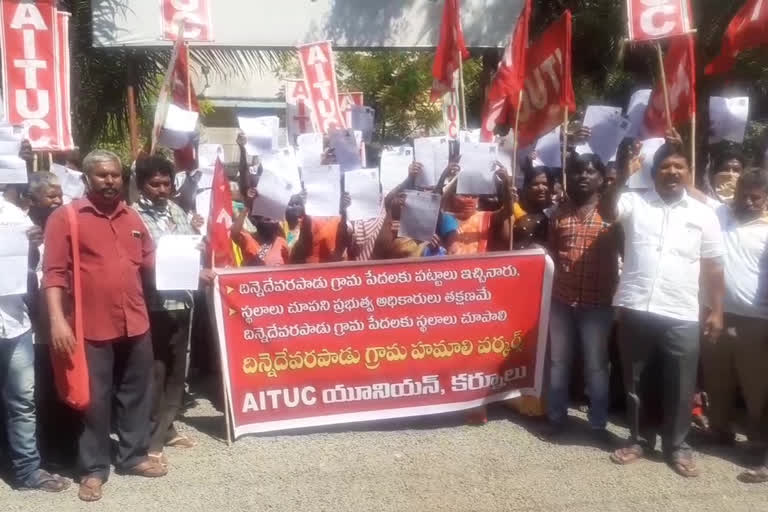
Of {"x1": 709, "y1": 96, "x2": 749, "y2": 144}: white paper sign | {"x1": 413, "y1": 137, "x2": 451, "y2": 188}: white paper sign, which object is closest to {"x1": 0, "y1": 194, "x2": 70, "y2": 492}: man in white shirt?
{"x1": 413, "y1": 137, "x2": 451, "y2": 188}: white paper sign

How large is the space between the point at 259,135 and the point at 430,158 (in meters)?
1.17

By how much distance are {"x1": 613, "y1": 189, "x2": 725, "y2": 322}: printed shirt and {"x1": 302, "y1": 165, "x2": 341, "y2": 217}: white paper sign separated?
1.75 m

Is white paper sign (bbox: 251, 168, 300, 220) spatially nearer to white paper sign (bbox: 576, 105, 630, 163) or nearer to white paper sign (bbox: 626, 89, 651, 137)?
white paper sign (bbox: 576, 105, 630, 163)

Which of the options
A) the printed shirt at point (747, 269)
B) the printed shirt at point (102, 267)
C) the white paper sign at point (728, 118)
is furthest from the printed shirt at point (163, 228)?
the white paper sign at point (728, 118)

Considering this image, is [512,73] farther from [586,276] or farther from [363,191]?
[586,276]

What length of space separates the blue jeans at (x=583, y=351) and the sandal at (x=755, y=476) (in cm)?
86

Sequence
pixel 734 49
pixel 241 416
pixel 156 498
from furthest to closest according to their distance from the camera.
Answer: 1. pixel 734 49
2. pixel 241 416
3. pixel 156 498

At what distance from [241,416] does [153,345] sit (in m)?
0.72

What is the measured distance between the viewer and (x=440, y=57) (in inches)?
257

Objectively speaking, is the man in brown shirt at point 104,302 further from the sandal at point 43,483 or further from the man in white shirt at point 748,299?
the man in white shirt at point 748,299

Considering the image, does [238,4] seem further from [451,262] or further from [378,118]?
[378,118]

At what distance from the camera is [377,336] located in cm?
541

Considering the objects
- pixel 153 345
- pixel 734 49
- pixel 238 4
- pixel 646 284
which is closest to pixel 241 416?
pixel 153 345

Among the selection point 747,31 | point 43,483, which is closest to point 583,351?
point 747,31
